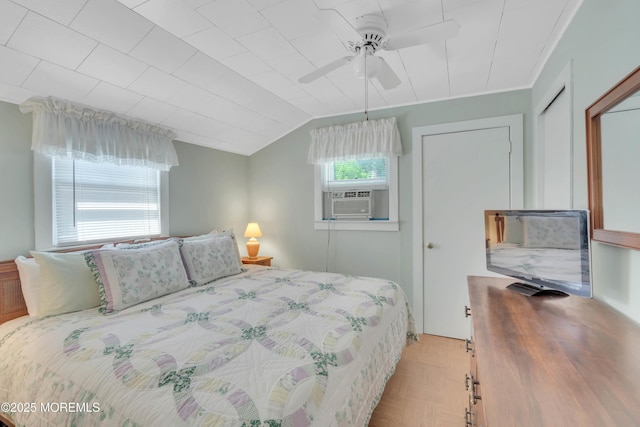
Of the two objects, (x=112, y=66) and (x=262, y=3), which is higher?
(x=262, y=3)

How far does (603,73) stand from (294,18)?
158cm

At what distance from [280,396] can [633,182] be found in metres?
1.47

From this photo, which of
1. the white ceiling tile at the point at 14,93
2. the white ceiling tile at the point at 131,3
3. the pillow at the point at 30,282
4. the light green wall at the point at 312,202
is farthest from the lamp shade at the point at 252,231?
the white ceiling tile at the point at 131,3

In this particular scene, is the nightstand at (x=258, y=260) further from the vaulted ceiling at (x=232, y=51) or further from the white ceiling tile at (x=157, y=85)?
→ the white ceiling tile at (x=157, y=85)

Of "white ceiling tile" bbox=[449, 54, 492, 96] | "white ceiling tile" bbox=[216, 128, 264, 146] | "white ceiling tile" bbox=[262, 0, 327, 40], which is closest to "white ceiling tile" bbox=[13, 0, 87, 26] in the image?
"white ceiling tile" bbox=[262, 0, 327, 40]

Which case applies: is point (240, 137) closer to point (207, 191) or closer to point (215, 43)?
point (207, 191)

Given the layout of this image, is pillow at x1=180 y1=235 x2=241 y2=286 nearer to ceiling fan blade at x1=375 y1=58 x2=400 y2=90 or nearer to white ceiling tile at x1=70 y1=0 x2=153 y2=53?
white ceiling tile at x1=70 y1=0 x2=153 y2=53

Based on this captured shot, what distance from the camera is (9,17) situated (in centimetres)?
155

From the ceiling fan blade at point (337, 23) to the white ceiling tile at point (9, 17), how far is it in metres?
1.54

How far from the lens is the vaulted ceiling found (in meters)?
1.65

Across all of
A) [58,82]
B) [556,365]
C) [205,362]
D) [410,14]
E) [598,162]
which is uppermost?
[410,14]

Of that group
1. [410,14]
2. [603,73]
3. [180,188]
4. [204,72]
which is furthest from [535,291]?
[180,188]

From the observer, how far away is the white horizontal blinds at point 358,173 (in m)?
3.33

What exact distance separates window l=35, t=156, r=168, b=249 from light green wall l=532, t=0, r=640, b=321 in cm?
334
